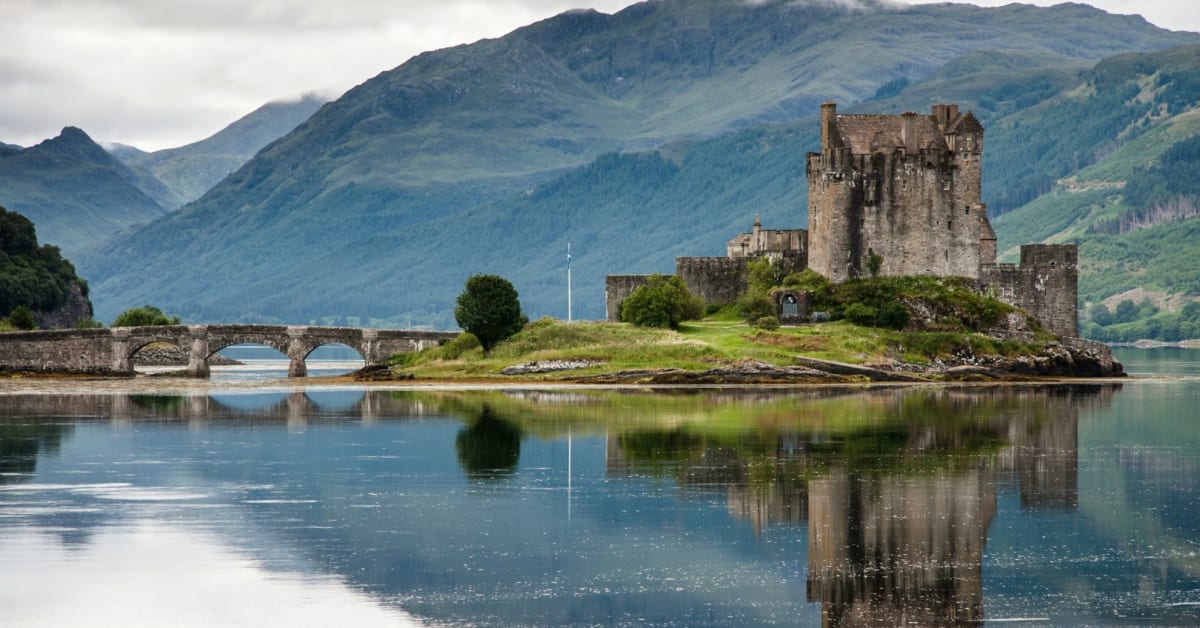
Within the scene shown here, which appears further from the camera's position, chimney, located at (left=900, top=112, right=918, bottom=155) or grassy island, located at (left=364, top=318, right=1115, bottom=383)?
chimney, located at (left=900, top=112, right=918, bottom=155)

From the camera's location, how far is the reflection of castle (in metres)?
34.2

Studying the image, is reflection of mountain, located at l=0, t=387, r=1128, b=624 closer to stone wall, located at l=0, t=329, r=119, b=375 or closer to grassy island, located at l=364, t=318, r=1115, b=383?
grassy island, located at l=364, t=318, r=1115, b=383

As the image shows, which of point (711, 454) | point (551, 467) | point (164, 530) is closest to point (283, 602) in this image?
point (164, 530)

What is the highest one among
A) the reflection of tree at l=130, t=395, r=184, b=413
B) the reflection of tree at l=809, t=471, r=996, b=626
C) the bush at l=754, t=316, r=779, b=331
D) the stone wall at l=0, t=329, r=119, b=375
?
the bush at l=754, t=316, r=779, b=331

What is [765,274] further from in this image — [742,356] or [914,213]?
[742,356]

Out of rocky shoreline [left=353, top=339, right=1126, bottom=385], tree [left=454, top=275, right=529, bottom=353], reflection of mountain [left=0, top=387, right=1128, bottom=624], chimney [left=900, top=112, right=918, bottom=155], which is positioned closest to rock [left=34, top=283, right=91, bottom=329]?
rocky shoreline [left=353, top=339, right=1126, bottom=385]

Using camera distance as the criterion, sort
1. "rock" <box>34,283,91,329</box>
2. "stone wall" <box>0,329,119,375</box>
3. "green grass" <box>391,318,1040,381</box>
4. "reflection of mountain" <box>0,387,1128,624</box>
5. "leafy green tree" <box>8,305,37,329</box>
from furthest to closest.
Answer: "rock" <box>34,283,91,329</box> < "leafy green tree" <box>8,305,37,329</box> < "stone wall" <box>0,329,119,375</box> < "green grass" <box>391,318,1040,381</box> < "reflection of mountain" <box>0,387,1128,624</box>

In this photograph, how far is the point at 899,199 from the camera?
98.2 meters

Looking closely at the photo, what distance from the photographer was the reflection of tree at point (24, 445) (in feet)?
176

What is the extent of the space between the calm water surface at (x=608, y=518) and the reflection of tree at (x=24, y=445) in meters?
0.14

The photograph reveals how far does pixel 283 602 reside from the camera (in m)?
33.8

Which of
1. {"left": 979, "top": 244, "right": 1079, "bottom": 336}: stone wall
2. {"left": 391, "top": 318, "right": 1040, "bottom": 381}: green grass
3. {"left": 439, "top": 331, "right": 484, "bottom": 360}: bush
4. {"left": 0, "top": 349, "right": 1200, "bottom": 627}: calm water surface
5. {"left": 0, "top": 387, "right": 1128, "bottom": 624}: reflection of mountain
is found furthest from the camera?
{"left": 439, "top": 331, "right": 484, "bottom": 360}: bush

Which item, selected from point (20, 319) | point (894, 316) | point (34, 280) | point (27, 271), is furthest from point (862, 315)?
point (27, 271)

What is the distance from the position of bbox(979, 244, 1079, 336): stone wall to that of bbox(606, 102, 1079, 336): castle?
0.18ft
